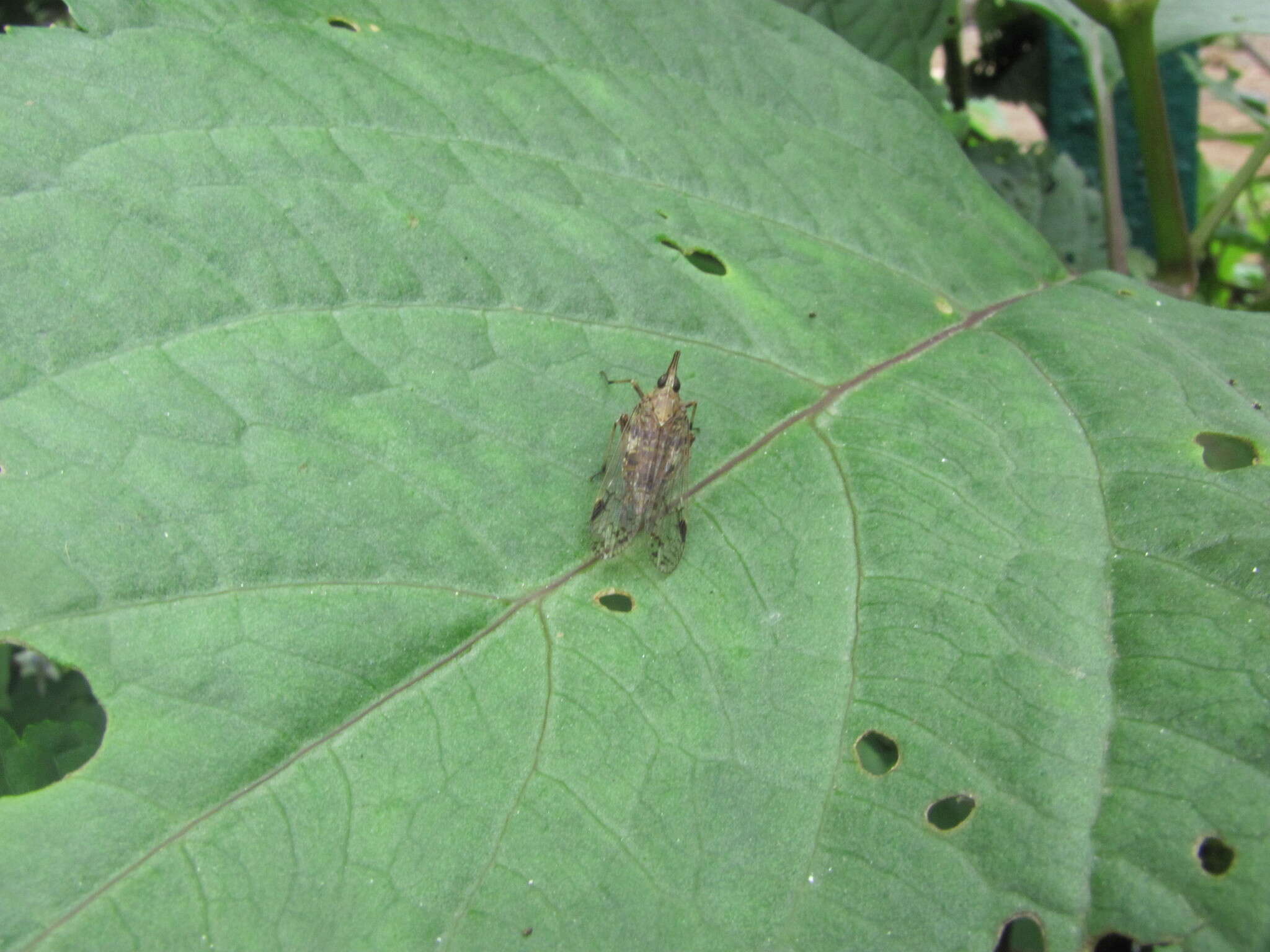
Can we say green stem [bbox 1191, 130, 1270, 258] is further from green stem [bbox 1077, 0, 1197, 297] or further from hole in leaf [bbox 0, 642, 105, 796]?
hole in leaf [bbox 0, 642, 105, 796]

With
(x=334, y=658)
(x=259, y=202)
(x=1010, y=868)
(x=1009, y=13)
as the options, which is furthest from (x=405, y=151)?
(x=1009, y=13)

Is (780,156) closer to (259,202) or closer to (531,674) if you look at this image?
(259,202)

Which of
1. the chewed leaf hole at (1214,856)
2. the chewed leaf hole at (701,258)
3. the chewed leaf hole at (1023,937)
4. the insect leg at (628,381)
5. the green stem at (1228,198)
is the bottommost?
the chewed leaf hole at (1023,937)

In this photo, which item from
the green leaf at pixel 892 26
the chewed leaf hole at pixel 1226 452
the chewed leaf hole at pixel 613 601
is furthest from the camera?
the green leaf at pixel 892 26

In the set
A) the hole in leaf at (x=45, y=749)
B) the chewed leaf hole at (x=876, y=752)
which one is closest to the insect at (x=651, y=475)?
the chewed leaf hole at (x=876, y=752)

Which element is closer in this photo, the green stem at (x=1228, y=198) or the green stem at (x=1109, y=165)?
the green stem at (x=1109, y=165)

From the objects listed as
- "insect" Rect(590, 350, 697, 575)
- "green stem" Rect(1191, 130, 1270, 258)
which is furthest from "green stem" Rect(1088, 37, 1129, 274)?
"insect" Rect(590, 350, 697, 575)

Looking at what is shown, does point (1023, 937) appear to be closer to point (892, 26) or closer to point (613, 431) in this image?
point (613, 431)

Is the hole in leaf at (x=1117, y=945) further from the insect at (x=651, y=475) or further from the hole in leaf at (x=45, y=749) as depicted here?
the hole in leaf at (x=45, y=749)
